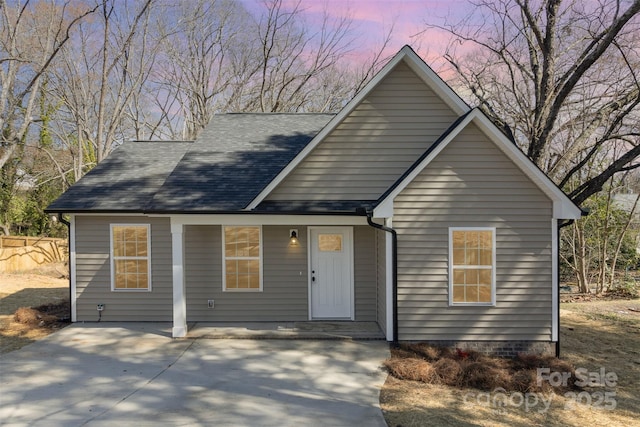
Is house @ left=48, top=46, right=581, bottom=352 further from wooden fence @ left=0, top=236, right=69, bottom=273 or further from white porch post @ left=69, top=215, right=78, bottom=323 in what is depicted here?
wooden fence @ left=0, top=236, right=69, bottom=273

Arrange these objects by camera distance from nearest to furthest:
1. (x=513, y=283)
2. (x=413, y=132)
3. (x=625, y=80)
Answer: (x=513, y=283) < (x=413, y=132) < (x=625, y=80)

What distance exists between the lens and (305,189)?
9609 millimetres

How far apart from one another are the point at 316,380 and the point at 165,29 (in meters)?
22.6

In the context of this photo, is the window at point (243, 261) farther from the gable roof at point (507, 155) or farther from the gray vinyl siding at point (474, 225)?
the gray vinyl siding at point (474, 225)

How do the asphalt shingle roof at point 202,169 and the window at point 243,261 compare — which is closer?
the asphalt shingle roof at point 202,169

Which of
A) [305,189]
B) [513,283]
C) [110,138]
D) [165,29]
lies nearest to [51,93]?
[110,138]

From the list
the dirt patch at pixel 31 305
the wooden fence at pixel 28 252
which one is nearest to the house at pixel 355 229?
the dirt patch at pixel 31 305

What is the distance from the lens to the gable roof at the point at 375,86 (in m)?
9.12

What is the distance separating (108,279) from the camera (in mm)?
10312

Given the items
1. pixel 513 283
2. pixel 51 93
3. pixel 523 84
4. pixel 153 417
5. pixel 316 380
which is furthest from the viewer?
pixel 51 93

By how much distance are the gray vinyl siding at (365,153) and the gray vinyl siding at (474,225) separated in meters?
1.38

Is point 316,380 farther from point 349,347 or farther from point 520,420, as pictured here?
point 520,420

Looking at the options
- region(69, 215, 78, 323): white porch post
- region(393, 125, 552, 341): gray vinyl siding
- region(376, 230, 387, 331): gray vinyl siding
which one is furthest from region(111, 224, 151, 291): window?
region(393, 125, 552, 341): gray vinyl siding

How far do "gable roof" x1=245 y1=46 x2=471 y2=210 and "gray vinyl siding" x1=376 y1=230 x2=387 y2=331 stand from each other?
7.63ft
